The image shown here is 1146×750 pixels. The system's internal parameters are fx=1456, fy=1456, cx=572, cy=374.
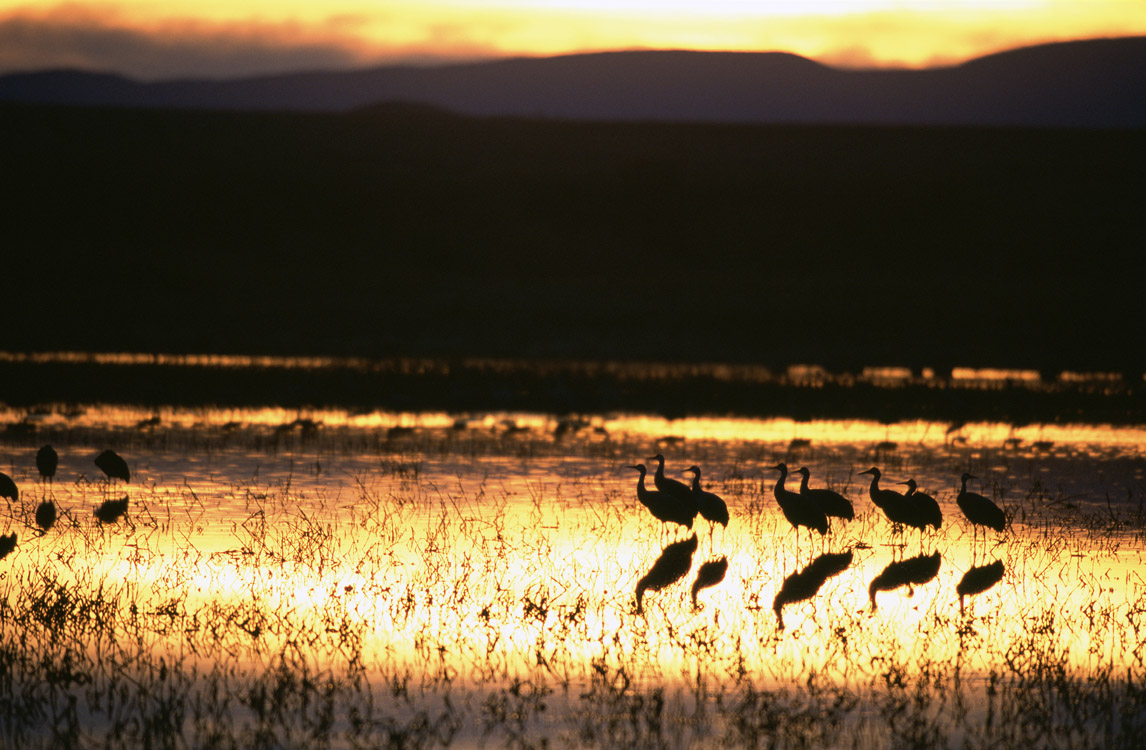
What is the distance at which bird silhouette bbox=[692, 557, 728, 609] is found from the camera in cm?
1002

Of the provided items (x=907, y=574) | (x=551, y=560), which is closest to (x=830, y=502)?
(x=907, y=574)

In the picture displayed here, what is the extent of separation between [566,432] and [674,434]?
1.43 meters

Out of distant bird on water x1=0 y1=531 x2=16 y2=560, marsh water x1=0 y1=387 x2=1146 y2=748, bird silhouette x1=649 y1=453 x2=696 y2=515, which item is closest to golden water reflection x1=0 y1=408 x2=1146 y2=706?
marsh water x1=0 y1=387 x2=1146 y2=748

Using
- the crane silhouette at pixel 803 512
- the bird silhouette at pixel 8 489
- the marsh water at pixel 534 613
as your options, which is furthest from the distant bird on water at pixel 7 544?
the crane silhouette at pixel 803 512

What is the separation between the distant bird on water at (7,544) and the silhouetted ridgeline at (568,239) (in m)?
21.0

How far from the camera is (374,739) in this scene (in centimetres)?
665

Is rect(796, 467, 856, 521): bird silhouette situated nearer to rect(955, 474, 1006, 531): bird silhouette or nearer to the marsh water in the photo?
the marsh water

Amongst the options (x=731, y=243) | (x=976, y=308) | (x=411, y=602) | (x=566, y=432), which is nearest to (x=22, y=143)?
(x=731, y=243)

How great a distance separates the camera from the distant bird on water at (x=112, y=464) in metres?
13.1

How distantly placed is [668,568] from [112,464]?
551 cm

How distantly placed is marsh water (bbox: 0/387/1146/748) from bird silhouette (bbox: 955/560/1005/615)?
74mm

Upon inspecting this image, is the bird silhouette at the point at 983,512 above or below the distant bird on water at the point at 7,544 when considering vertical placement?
above

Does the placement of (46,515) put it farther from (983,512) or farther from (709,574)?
(983,512)

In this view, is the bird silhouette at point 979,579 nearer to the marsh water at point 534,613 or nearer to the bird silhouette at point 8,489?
the marsh water at point 534,613
